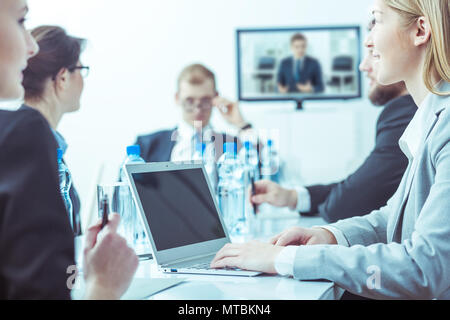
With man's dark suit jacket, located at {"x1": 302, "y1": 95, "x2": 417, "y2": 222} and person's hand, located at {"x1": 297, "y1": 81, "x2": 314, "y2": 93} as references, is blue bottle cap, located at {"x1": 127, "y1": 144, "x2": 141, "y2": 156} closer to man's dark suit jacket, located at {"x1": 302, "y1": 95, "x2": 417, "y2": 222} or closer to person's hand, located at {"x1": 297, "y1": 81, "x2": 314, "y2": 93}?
man's dark suit jacket, located at {"x1": 302, "y1": 95, "x2": 417, "y2": 222}

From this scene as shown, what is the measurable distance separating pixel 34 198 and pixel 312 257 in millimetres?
592

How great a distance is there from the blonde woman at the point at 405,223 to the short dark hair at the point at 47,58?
45.6 inches

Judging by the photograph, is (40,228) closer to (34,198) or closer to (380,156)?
(34,198)

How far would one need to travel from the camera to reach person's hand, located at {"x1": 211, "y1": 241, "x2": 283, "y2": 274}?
1.20 meters

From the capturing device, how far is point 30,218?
0.74 meters

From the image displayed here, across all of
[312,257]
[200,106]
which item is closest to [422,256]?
[312,257]

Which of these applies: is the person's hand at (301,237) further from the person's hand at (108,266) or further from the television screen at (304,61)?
the television screen at (304,61)

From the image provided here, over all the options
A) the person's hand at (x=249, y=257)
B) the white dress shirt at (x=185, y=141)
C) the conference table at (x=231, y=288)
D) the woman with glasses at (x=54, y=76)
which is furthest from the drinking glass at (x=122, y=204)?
the white dress shirt at (x=185, y=141)

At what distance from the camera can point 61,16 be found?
488cm

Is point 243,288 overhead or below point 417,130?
below

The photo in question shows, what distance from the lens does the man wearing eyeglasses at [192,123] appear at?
11.0 feet

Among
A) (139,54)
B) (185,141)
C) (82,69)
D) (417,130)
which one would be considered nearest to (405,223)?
(417,130)

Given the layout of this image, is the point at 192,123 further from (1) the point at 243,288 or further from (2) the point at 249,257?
(1) the point at 243,288

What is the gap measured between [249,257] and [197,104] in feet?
7.80
